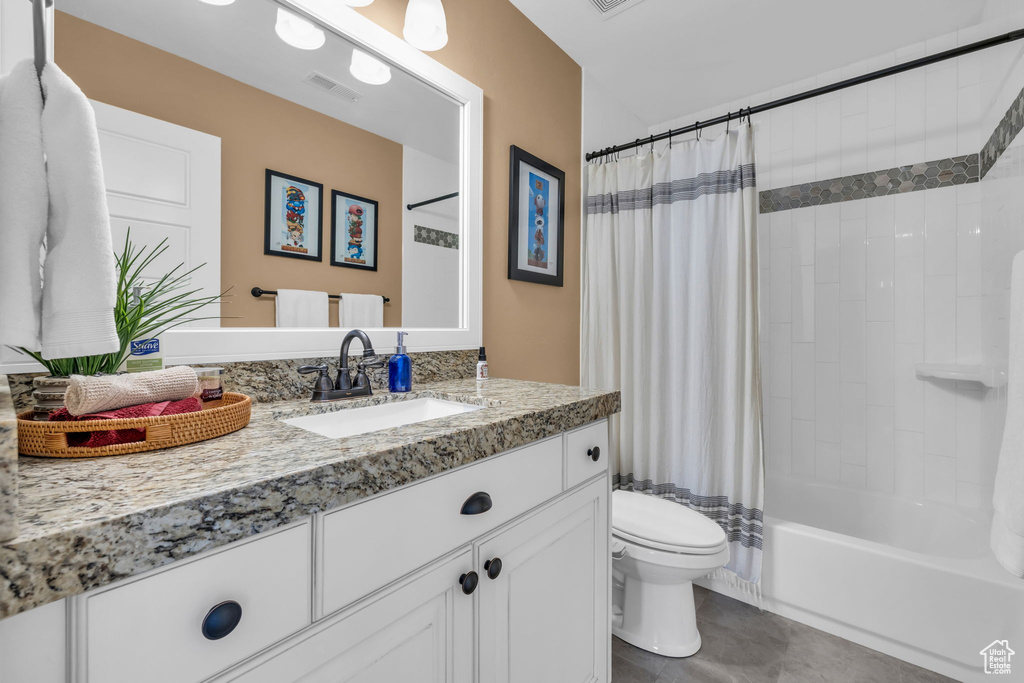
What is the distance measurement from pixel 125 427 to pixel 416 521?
0.43 metres

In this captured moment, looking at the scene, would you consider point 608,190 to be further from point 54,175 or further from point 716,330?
point 54,175

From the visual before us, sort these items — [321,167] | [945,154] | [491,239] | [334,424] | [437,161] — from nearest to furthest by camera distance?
[334,424] → [321,167] → [437,161] → [491,239] → [945,154]

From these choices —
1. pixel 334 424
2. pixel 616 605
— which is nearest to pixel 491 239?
pixel 334 424

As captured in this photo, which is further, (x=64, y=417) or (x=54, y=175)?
Result: (x=64, y=417)

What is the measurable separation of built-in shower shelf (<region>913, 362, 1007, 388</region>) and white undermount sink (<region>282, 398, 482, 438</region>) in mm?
2018

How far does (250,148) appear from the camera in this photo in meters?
1.07

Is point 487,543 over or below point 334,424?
below

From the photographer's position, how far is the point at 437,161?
1.51 m

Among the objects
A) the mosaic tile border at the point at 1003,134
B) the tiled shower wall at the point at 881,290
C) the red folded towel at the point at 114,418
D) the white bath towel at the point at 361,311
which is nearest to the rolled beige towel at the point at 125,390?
the red folded towel at the point at 114,418

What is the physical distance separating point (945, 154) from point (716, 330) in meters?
1.40

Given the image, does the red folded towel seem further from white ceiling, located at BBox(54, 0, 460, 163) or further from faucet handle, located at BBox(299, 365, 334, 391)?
white ceiling, located at BBox(54, 0, 460, 163)

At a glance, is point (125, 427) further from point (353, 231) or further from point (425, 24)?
point (425, 24)

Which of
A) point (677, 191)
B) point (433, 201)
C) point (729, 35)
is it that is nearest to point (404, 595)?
point (433, 201)

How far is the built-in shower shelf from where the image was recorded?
1734mm
